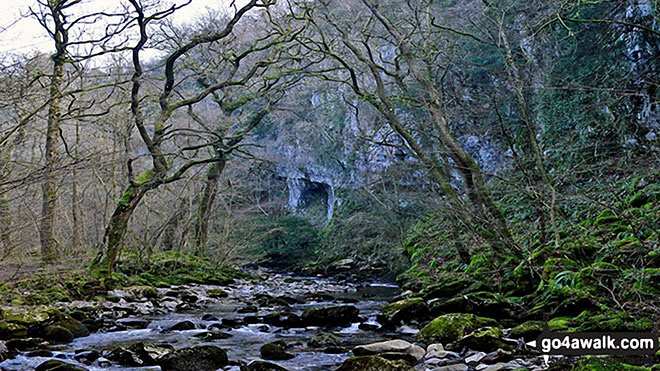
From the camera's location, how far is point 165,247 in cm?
1482

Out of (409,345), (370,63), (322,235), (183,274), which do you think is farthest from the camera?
(322,235)

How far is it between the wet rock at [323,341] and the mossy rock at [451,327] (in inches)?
39.5

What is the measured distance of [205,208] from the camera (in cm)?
1454

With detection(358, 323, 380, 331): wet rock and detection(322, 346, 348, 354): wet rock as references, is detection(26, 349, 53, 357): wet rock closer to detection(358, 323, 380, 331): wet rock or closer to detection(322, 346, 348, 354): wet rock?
detection(322, 346, 348, 354): wet rock

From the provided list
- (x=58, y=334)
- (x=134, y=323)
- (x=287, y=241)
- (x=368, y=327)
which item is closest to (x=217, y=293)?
(x=134, y=323)

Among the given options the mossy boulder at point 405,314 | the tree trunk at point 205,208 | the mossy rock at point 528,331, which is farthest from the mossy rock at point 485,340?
the tree trunk at point 205,208

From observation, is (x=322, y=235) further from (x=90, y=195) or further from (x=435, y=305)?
(x=435, y=305)

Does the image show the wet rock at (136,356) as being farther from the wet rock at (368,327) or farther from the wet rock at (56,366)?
the wet rock at (368,327)

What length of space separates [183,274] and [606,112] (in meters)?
10.9

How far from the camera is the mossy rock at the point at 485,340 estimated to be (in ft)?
15.5

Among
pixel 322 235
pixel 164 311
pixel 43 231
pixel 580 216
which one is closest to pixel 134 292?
pixel 164 311

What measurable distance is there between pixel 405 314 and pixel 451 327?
1.40 metres

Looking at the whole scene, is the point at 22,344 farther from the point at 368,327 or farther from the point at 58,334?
the point at 368,327

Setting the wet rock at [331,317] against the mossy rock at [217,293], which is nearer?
the wet rock at [331,317]
